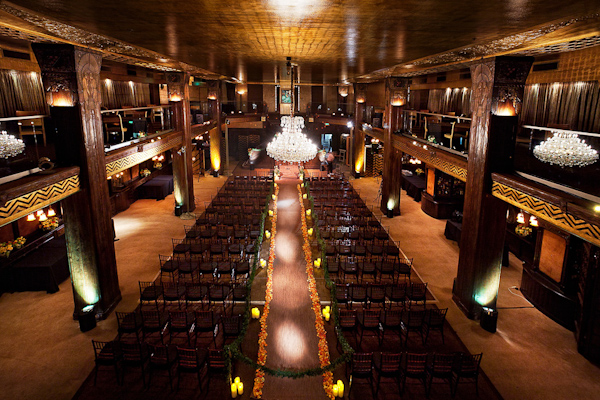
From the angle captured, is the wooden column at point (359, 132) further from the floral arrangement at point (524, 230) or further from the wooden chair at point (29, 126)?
the wooden chair at point (29, 126)

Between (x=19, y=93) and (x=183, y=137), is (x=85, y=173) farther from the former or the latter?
(x=183, y=137)

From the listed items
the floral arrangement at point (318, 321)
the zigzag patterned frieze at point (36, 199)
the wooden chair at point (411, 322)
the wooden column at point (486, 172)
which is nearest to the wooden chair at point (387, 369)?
the floral arrangement at point (318, 321)

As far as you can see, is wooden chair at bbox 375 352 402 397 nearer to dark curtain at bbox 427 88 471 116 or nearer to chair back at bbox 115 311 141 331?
chair back at bbox 115 311 141 331

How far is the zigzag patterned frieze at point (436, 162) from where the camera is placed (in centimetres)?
1166

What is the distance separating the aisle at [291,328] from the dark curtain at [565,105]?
1036cm

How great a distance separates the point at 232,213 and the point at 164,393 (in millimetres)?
10268

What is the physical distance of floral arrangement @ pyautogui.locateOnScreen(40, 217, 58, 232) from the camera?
13633 millimetres

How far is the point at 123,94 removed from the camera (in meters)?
20.9

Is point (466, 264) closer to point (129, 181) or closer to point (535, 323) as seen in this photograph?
point (535, 323)

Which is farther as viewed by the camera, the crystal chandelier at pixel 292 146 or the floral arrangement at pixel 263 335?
the crystal chandelier at pixel 292 146

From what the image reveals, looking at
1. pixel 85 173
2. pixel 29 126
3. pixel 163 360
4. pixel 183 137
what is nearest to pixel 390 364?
pixel 163 360

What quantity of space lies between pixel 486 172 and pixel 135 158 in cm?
1176

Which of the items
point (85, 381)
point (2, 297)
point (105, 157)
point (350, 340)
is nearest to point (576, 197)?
point (350, 340)

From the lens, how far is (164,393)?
302 inches
